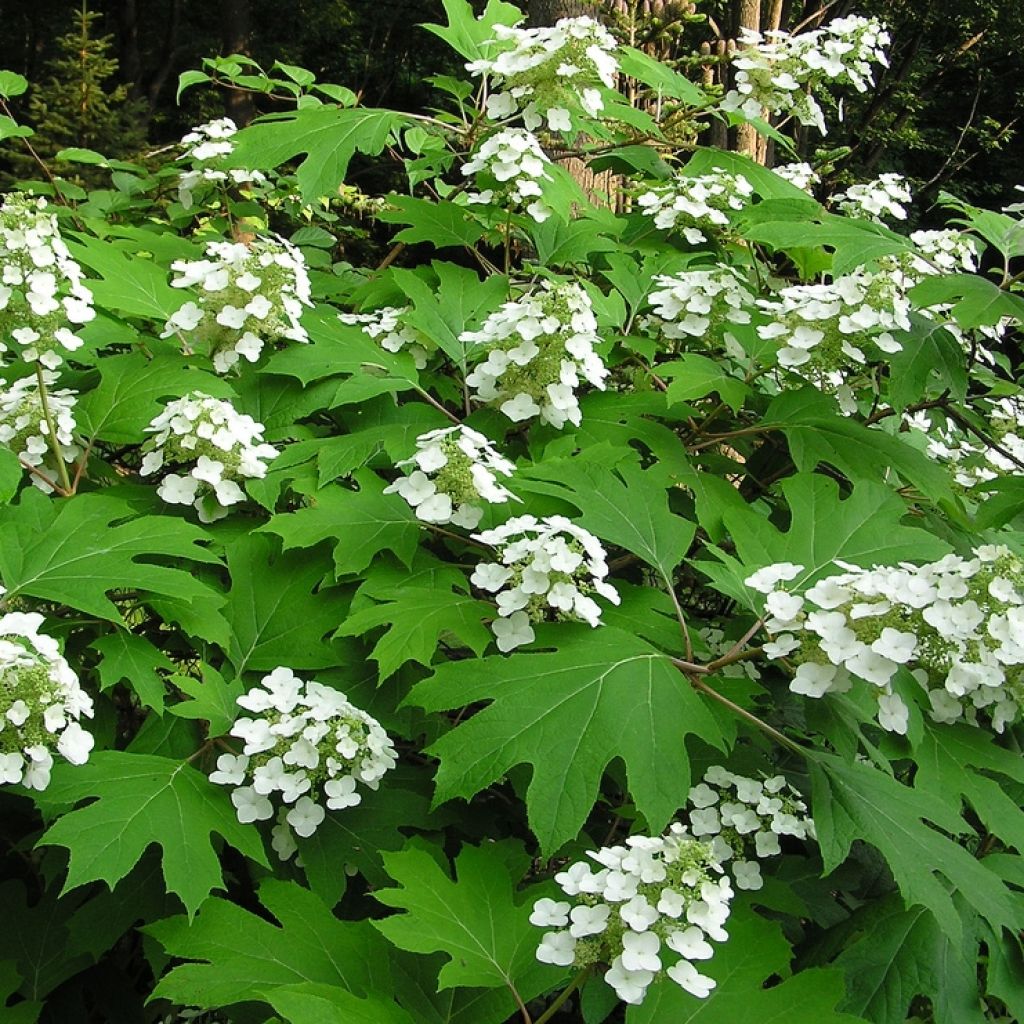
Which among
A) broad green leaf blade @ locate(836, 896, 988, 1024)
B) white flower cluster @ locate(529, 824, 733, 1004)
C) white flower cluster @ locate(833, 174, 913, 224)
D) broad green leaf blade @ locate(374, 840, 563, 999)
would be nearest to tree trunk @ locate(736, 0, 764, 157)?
white flower cluster @ locate(833, 174, 913, 224)

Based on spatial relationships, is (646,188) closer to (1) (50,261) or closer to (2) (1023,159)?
(1) (50,261)

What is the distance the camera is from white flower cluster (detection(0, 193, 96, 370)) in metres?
2.16

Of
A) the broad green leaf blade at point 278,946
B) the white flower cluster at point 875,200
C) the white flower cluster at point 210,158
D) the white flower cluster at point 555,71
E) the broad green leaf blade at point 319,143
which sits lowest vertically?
the broad green leaf blade at point 278,946

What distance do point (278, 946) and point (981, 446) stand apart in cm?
257

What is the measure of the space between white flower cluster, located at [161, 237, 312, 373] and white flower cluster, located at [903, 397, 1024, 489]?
1.81m

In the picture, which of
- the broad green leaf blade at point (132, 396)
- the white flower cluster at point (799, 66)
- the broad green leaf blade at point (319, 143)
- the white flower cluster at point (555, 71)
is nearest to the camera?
→ the broad green leaf blade at point (132, 396)

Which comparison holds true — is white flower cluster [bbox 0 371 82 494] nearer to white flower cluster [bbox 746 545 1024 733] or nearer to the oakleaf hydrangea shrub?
the oakleaf hydrangea shrub

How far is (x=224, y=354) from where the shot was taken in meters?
2.49

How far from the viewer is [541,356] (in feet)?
7.48

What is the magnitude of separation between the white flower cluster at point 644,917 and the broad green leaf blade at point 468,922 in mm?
208

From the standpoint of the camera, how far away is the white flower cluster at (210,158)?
333cm

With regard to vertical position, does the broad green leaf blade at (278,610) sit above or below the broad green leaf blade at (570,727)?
below

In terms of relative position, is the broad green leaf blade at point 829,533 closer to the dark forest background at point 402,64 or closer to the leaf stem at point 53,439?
the leaf stem at point 53,439

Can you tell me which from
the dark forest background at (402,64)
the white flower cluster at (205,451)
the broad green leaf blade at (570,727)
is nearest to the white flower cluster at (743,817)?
the broad green leaf blade at (570,727)
